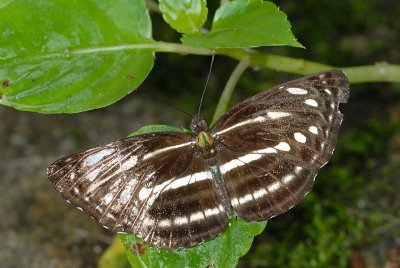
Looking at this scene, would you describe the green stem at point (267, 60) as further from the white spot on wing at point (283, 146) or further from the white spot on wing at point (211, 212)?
the white spot on wing at point (211, 212)

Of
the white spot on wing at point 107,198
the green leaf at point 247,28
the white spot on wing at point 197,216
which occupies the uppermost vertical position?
the green leaf at point 247,28

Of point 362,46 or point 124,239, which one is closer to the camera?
point 124,239

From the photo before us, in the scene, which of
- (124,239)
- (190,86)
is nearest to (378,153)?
(190,86)

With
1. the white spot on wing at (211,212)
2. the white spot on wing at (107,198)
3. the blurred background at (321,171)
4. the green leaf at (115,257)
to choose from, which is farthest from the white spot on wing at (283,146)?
the green leaf at (115,257)

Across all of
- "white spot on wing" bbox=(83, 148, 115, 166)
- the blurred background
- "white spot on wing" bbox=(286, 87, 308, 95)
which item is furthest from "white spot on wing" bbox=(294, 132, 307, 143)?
the blurred background

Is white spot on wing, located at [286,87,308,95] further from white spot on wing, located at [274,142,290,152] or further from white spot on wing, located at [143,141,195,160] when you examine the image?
white spot on wing, located at [143,141,195,160]

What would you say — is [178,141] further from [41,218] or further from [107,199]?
[41,218]
